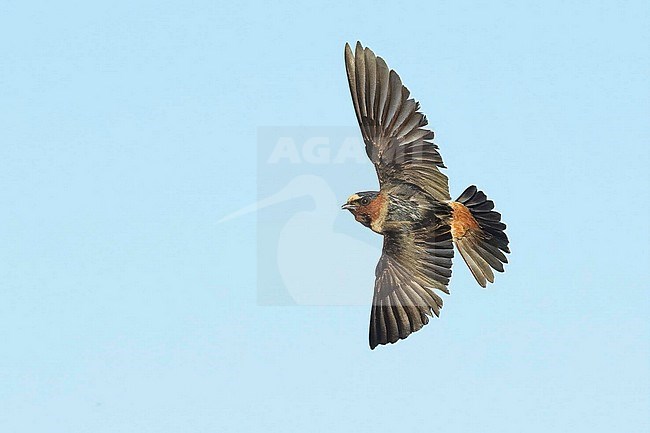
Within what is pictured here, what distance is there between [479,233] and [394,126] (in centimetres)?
163

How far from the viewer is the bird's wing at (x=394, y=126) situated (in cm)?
1286

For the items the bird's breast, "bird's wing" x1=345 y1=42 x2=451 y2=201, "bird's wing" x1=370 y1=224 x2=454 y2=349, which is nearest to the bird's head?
the bird's breast

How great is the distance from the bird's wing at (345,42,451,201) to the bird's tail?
280mm

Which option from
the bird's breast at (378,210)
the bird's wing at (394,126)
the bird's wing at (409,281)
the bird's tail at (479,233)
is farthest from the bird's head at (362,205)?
the bird's tail at (479,233)

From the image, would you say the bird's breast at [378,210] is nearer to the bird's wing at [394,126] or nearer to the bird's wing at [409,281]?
the bird's wing at [394,126]

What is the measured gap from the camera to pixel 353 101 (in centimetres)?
1319

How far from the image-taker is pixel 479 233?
13195 mm

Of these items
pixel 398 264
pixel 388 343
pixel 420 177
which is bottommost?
pixel 388 343

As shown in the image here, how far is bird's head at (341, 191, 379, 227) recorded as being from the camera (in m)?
12.8

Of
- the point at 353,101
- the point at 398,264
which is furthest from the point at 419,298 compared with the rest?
the point at 353,101

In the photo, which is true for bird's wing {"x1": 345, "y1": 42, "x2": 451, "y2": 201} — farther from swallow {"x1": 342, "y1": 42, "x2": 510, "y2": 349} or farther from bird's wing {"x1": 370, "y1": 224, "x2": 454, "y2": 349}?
bird's wing {"x1": 370, "y1": 224, "x2": 454, "y2": 349}

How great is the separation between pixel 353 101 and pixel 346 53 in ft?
1.91

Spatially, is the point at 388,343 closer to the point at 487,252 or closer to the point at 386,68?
the point at 487,252

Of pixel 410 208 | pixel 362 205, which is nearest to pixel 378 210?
pixel 362 205
